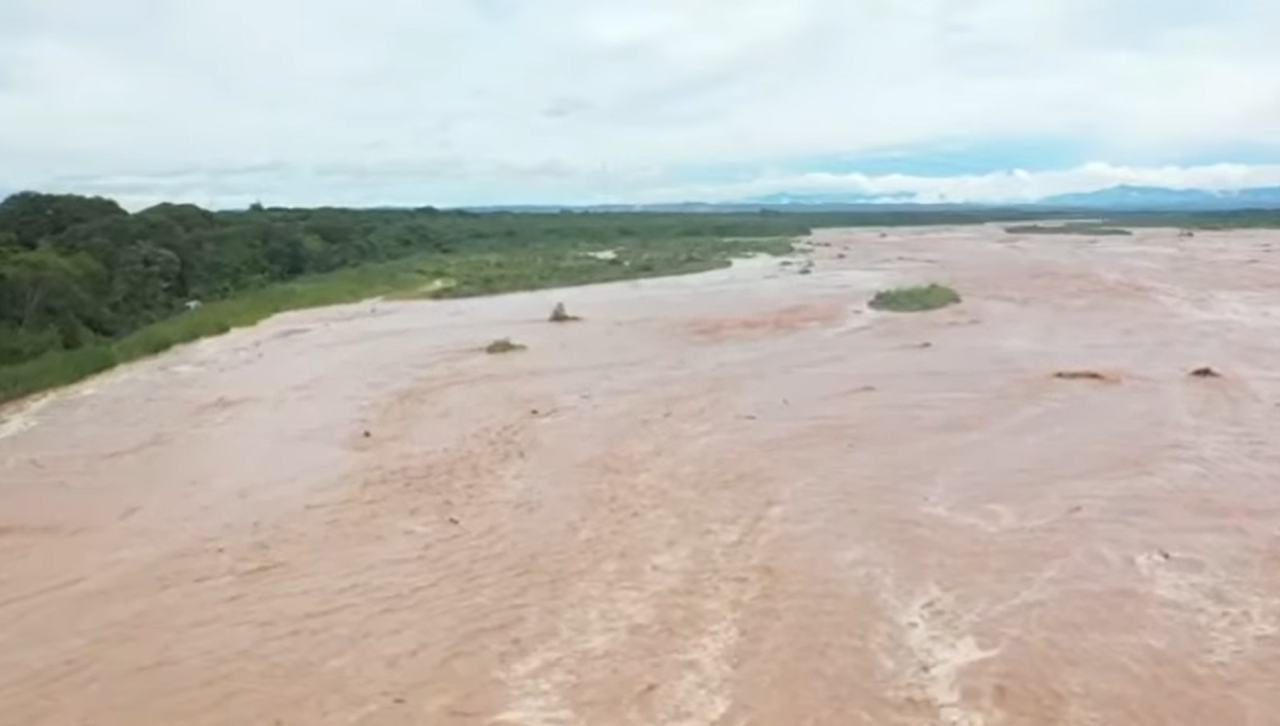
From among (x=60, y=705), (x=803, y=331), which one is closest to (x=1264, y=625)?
(x=60, y=705)

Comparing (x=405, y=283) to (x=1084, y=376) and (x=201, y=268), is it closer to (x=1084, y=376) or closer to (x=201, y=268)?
(x=201, y=268)

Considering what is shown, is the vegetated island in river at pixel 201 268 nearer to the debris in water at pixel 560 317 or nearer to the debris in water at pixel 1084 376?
the debris in water at pixel 560 317

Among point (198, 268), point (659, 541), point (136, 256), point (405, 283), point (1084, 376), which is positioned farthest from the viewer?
point (405, 283)

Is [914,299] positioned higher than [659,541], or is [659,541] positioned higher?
[659,541]

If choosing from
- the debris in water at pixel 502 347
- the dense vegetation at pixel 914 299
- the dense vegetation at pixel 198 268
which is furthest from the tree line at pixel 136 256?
the dense vegetation at pixel 914 299

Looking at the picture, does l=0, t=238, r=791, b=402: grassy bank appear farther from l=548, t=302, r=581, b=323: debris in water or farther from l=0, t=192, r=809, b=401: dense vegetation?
l=548, t=302, r=581, b=323: debris in water

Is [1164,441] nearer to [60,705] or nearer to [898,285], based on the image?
[60,705]

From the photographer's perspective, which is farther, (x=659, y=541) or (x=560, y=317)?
(x=560, y=317)

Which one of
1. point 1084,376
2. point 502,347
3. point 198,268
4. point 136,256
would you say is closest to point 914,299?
point 502,347
